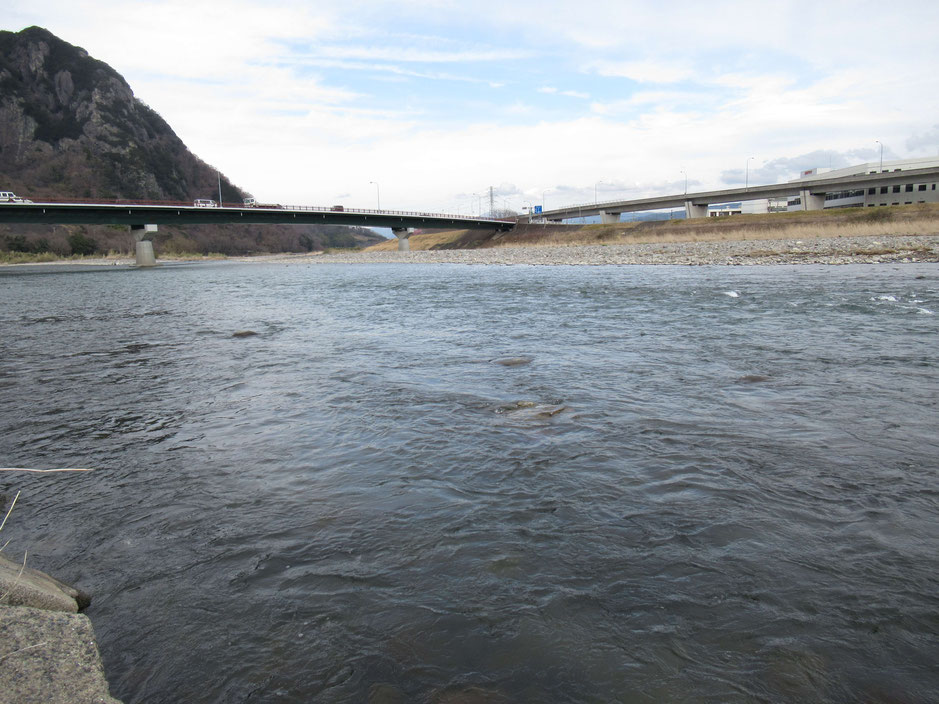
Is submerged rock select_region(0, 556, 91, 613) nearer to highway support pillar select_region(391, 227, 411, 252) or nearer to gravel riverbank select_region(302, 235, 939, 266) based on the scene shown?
gravel riverbank select_region(302, 235, 939, 266)

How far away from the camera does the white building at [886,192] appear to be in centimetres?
9356

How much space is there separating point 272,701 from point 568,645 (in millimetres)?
1901

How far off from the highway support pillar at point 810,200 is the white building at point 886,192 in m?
3.28

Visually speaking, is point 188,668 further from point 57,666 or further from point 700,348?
point 700,348

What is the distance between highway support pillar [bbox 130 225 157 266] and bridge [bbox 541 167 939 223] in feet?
297

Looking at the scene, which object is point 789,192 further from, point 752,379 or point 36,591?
point 36,591

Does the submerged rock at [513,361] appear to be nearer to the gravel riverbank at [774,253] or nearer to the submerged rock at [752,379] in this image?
the submerged rock at [752,379]

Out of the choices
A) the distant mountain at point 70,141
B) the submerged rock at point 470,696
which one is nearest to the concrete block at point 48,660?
the submerged rock at point 470,696

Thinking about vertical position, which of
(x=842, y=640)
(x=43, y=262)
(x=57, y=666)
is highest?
(x=43, y=262)

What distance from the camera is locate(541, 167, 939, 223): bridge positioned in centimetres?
9069

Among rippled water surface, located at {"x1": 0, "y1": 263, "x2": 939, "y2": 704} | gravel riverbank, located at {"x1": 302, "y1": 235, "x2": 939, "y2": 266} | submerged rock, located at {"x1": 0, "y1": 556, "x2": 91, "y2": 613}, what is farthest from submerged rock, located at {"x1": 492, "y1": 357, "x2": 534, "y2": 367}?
gravel riverbank, located at {"x1": 302, "y1": 235, "x2": 939, "y2": 266}

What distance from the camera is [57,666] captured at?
3.06 metres

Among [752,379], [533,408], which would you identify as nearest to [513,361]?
[533,408]

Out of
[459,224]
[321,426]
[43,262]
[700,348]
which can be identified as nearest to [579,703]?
[321,426]
